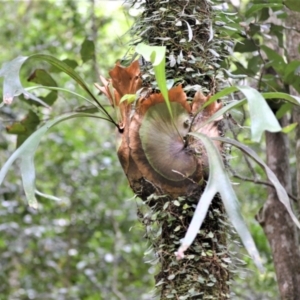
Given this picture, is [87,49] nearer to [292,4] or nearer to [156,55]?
[292,4]

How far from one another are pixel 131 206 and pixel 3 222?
0.80 metres

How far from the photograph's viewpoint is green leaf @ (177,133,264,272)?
0.69 m

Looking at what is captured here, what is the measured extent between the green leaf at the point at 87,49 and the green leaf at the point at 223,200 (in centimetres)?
90

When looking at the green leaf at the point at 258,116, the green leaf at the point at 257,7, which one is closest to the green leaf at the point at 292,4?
the green leaf at the point at 257,7

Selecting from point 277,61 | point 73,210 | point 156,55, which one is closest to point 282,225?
point 277,61

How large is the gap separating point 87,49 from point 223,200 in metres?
1.04

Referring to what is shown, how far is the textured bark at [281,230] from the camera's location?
55.8 inches

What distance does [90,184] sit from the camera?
3.11m

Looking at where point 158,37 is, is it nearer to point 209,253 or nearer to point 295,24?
point 209,253

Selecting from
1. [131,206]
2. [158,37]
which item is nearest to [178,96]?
[158,37]

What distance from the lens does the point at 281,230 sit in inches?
58.7

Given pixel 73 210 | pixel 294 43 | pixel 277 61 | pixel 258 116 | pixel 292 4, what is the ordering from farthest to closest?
1. pixel 73 210
2. pixel 294 43
3. pixel 277 61
4. pixel 292 4
5. pixel 258 116

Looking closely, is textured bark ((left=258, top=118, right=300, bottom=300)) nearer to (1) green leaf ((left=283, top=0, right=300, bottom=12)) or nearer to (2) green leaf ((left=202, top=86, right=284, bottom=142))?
(1) green leaf ((left=283, top=0, right=300, bottom=12))

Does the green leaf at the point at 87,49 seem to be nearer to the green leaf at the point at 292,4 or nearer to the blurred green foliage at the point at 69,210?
the green leaf at the point at 292,4
